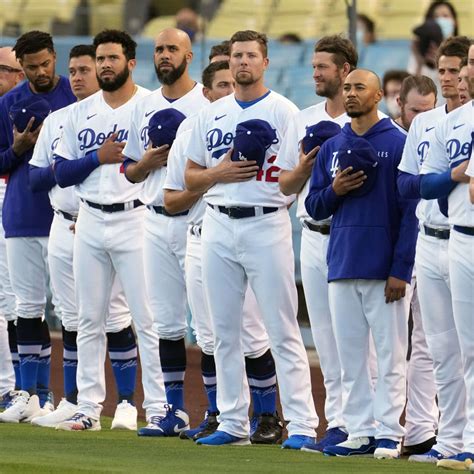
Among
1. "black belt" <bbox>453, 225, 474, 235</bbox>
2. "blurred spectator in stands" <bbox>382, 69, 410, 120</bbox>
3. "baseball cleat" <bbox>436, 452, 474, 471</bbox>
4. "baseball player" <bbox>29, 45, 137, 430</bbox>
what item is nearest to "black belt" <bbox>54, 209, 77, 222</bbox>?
"baseball player" <bbox>29, 45, 137, 430</bbox>

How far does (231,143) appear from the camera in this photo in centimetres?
815

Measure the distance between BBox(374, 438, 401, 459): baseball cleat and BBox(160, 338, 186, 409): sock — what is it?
171cm

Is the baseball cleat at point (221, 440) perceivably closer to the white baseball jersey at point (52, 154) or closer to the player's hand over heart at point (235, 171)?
the player's hand over heart at point (235, 171)

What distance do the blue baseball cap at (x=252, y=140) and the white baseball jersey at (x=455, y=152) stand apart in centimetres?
106

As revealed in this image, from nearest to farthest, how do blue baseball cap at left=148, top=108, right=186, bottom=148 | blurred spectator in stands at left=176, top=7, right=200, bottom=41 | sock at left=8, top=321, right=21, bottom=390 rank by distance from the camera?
blue baseball cap at left=148, top=108, right=186, bottom=148
sock at left=8, top=321, right=21, bottom=390
blurred spectator in stands at left=176, top=7, right=200, bottom=41

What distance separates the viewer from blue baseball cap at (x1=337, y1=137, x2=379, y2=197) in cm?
746

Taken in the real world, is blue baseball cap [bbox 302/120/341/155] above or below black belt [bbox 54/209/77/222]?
above

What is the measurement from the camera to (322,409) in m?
10.8

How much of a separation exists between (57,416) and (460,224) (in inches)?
134

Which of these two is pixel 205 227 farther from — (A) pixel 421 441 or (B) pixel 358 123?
(A) pixel 421 441

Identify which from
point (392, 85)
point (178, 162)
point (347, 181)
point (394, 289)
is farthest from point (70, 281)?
point (392, 85)

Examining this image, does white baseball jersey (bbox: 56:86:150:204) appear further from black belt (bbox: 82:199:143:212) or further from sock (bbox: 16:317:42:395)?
sock (bbox: 16:317:42:395)

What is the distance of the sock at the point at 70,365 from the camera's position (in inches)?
377

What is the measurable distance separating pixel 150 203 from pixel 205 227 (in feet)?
2.36
